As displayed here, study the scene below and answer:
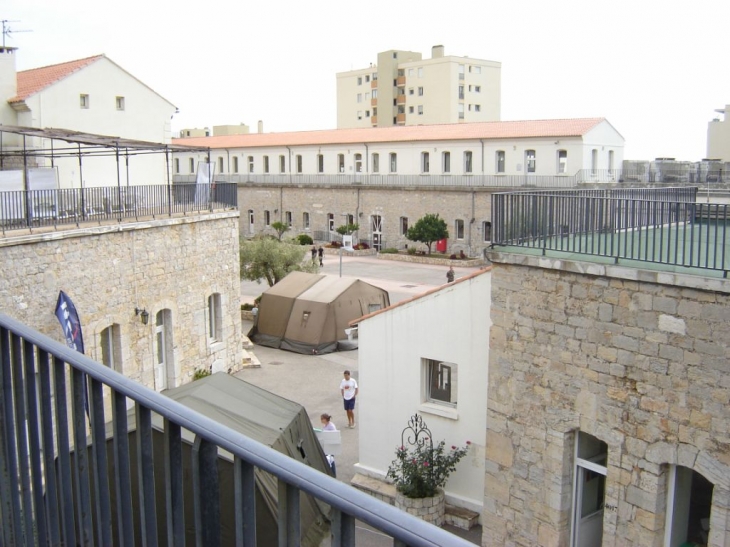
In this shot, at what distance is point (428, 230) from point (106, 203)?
2498cm

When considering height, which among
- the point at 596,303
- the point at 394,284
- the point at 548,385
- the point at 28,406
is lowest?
the point at 394,284

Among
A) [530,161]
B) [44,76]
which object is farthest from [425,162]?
[44,76]

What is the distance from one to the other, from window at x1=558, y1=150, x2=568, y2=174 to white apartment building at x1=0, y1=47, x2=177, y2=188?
2031 cm

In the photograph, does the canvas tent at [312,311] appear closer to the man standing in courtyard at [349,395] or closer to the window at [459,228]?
the man standing in courtyard at [349,395]

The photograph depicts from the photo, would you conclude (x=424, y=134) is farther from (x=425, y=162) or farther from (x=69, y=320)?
(x=69, y=320)

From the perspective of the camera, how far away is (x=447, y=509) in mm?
11336

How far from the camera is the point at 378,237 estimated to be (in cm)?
4444

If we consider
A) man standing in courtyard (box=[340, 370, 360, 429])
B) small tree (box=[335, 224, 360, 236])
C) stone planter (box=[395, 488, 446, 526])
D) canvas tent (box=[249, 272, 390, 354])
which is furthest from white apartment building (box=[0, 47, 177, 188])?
small tree (box=[335, 224, 360, 236])

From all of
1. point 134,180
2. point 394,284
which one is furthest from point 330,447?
point 394,284

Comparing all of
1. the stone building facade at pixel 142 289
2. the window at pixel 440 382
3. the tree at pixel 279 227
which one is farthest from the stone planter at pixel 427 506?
the tree at pixel 279 227

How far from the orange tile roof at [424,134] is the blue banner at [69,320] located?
95.5ft

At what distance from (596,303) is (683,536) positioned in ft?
8.57

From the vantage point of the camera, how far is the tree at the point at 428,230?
3900cm

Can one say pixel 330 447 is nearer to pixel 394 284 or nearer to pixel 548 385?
pixel 548 385
